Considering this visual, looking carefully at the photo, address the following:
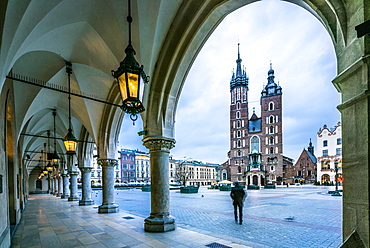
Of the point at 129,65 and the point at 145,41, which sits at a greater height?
the point at 145,41

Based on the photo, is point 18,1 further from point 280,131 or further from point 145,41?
point 280,131

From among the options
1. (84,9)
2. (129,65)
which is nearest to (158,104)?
(129,65)

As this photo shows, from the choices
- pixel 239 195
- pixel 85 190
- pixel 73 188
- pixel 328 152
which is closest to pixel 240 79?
pixel 328 152

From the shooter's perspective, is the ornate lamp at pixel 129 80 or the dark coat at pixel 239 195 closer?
the ornate lamp at pixel 129 80

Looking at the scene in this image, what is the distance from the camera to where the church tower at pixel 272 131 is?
50000 mm

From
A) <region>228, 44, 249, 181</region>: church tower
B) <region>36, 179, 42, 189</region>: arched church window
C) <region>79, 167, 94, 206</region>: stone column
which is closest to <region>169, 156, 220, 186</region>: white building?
<region>228, 44, 249, 181</region>: church tower

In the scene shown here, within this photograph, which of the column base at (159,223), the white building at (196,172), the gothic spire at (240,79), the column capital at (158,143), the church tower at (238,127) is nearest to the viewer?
the column base at (159,223)

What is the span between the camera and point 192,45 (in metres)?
6.00

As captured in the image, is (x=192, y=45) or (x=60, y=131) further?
(x=60, y=131)

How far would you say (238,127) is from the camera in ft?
192

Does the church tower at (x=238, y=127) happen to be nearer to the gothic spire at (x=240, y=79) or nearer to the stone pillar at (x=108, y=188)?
the gothic spire at (x=240, y=79)

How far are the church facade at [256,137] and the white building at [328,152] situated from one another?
796 centimetres


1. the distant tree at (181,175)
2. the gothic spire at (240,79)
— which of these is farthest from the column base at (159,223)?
the gothic spire at (240,79)

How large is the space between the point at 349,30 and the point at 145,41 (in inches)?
202
